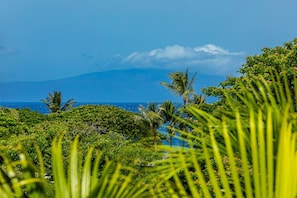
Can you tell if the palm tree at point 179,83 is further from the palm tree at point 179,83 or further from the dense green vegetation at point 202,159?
the dense green vegetation at point 202,159

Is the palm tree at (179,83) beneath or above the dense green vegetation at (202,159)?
above

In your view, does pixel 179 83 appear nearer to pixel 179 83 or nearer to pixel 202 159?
pixel 179 83

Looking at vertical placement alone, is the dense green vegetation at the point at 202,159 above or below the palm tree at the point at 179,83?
below

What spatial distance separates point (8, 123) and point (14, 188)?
1126 inches

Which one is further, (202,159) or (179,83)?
(179,83)

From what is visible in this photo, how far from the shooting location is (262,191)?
1.83 metres

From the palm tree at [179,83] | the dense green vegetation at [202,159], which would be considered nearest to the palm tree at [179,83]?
the palm tree at [179,83]

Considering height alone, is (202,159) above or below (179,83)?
below

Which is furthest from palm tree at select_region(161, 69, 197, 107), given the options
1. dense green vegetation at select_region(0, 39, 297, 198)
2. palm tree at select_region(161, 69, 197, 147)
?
dense green vegetation at select_region(0, 39, 297, 198)

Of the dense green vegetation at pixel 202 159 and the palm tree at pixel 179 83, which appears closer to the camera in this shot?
the dense green vegetation at pixel 202 159

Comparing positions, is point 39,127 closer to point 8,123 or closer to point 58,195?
point 8,123

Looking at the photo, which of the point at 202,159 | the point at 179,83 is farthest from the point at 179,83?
the point at 202,159

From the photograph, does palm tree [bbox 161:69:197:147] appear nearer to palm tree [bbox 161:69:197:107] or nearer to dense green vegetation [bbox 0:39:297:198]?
palm tree [bbox 161:69:197:107]

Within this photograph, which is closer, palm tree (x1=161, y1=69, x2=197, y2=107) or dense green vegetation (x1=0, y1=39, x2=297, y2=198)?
dense green vegetation (x1=0, y1=39, x2=297, y2=198)
